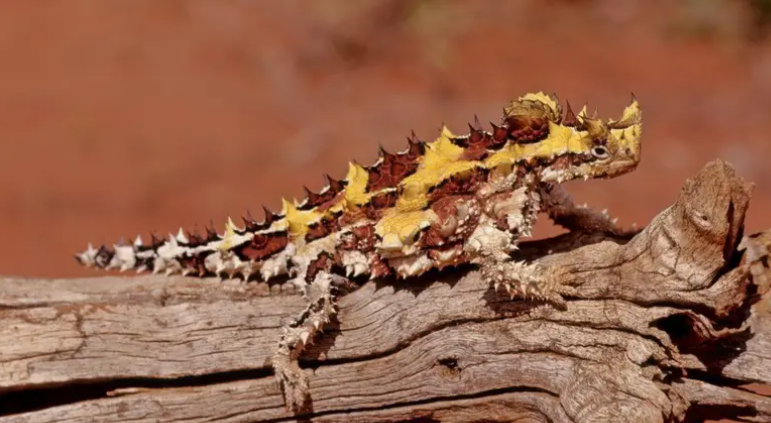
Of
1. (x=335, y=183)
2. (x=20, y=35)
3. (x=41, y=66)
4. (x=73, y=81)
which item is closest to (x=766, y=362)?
(x=335, y=183)

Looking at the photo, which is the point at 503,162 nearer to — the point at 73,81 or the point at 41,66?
the point at 73,81

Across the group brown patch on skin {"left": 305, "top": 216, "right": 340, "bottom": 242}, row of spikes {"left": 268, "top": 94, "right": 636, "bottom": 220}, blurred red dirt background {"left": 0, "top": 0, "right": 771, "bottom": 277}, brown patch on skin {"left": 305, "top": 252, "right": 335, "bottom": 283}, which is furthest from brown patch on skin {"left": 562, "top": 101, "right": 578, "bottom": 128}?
blurred red dirt background {"left": 0, "top": 0, "right": 771, "bottom": 277}

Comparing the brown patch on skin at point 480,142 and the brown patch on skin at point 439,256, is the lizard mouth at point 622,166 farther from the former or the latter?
the brown patch on skin at point 439,256

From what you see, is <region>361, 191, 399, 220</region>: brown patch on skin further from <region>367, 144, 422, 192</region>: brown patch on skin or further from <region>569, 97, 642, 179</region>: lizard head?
<region>569, 97, 642, 179</region>: lizard head

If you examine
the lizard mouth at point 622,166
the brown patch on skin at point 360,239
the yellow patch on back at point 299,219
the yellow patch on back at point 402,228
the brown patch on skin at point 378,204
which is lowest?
the lizard mouth at point 622,166

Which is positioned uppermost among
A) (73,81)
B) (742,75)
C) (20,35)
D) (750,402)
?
(20,35)

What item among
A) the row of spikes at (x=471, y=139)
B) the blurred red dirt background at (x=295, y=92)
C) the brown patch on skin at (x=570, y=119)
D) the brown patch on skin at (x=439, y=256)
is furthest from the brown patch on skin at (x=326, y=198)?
the blurred red dirt background at (x=295, y=92)
